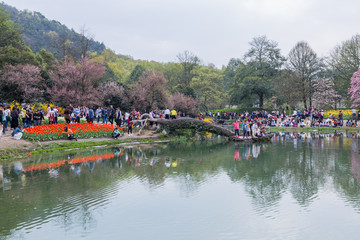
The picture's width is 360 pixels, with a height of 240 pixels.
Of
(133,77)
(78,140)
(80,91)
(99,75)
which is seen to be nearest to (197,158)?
(78,140)

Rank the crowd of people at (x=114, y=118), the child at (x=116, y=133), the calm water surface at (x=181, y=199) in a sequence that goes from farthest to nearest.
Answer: the child at (x=116, y=133) < the crowd of people at (x=114, y=118) < the calm water surface at (x=181, y=199)

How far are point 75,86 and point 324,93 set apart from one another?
3852 cm

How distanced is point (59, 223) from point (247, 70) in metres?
52.2

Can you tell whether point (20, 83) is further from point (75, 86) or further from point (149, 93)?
point (149, 93)

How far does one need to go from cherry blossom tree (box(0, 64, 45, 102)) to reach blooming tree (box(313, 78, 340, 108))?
4136cm

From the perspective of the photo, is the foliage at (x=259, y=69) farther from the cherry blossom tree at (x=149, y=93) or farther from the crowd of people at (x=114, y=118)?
the cherry blossom tree at (x=149, y=93)

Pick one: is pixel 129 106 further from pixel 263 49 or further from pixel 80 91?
pixel 263 49

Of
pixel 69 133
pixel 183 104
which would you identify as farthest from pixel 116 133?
pixel 183 104

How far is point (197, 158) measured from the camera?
16.6 m

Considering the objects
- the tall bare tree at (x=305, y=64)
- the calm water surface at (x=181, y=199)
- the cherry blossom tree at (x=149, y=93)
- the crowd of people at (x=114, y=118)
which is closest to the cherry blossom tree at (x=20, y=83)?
the crowd of people at (x=114, y=118)

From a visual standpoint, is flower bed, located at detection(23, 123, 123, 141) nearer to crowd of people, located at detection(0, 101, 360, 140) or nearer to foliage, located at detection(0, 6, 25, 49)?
crowd of people, located at detection(0, 101, 360, 140)

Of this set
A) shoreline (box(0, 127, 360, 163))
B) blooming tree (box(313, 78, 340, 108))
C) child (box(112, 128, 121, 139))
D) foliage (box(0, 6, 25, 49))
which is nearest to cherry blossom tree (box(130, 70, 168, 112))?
shoreline (box(0, 127, 360, 163))

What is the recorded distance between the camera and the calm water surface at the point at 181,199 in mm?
6887

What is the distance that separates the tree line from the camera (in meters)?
32.9
